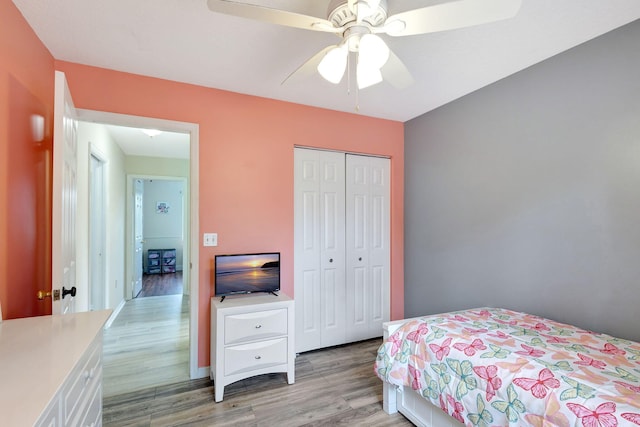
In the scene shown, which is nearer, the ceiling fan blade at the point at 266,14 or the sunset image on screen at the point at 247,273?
the ceiling fan blade at the point at 266,14

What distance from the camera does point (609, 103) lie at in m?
1.86

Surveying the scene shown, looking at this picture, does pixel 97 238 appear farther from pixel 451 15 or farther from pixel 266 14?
pixel 451 15

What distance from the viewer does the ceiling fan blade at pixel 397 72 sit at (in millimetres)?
1559

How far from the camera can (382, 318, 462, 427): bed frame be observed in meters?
1.75

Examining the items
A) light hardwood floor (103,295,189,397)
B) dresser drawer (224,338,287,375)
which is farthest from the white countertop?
light hardwood floor (103,295,189,397)

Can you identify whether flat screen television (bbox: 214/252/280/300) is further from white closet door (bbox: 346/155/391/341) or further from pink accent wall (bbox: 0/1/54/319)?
pink accent wall (bbox: 0/1/54/319)

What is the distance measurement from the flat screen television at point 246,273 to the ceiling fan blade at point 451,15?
191cm

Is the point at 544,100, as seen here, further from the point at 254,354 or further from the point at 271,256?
the point at 254,354

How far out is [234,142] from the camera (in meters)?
2.70

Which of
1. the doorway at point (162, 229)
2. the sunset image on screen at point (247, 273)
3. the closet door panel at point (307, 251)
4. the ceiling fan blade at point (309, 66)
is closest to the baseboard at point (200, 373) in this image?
the sunset image on screen at point (247, 273)

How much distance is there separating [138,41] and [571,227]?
3.11 m

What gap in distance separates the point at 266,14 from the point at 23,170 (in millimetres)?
1592

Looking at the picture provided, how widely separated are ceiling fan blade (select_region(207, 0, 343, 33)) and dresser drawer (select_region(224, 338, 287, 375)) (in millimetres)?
2090

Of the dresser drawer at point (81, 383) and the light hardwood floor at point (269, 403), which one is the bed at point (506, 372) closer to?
the light hardwood floor at point (269, 403)
